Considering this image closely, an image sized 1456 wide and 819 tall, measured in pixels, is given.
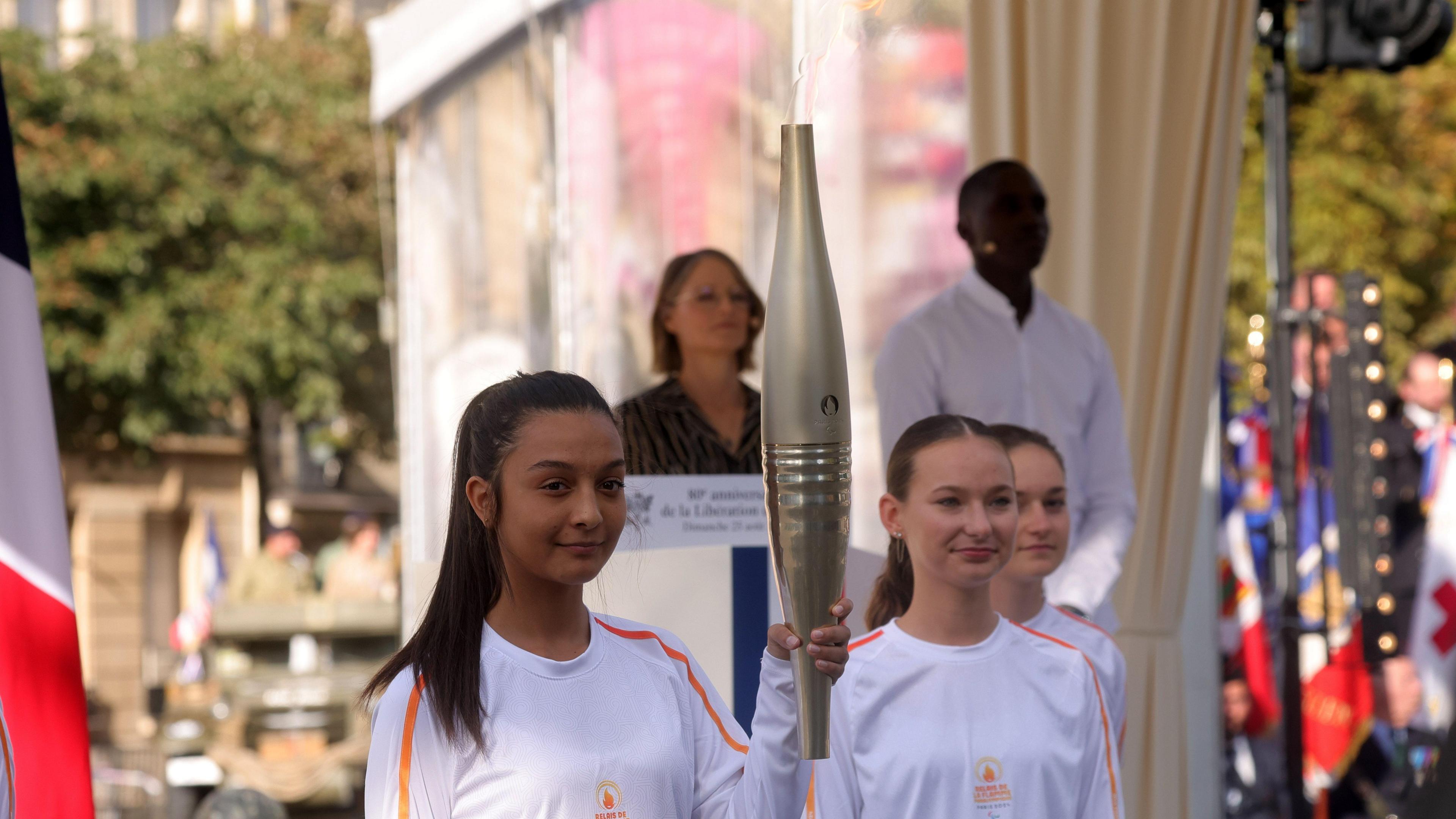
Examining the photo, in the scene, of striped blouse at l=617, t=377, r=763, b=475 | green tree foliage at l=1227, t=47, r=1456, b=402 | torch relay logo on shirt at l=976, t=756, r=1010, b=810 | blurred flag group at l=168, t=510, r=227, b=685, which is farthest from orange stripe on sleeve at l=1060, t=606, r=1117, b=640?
green tree foliage at l=1227, t=47, r=1456, b=402

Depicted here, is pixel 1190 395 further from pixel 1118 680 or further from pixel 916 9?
pixel 916 9

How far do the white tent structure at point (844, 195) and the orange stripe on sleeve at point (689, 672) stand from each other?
2.48 ft

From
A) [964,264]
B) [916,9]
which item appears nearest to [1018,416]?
[916,9]

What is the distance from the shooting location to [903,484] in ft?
8.53

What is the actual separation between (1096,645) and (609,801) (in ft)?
4.69

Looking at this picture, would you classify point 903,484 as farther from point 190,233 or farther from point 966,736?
point 190,233

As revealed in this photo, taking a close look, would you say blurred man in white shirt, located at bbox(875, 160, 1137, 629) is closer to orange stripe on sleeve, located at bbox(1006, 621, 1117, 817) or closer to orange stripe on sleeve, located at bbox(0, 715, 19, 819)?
orange stripe on sleeve, located at bbox(1006, 621, 1117, 817)

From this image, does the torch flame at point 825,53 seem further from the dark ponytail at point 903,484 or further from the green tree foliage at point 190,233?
the green tree foliage at point 190,233

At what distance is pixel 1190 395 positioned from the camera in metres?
4.21

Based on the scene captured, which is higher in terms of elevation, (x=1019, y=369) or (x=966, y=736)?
(x=1019, y=369)

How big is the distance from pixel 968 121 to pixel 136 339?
13.1m

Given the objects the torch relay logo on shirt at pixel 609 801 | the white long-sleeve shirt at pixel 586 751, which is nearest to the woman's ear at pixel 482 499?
the white long-sleeve shirt at pixel 586 751

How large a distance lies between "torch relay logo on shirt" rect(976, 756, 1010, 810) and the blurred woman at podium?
5.18 ft

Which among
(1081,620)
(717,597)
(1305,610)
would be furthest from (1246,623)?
(717,597)
